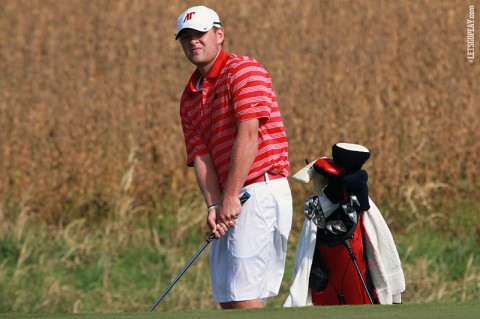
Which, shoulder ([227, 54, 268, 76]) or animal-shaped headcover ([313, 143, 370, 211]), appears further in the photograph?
animal-shaped headcover ([313, 143, 370, 211])

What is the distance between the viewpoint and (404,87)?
30.1 ft

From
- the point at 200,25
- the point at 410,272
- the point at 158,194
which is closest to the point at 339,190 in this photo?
the point at 200,25

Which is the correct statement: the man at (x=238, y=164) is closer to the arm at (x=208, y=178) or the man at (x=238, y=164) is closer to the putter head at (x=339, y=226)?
the arm at (x=208, y=178)

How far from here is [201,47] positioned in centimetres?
499

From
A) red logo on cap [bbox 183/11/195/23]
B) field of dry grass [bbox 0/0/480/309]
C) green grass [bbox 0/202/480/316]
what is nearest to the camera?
red logo on cap [bbox 183/11/195/23]

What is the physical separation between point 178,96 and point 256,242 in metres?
4.28

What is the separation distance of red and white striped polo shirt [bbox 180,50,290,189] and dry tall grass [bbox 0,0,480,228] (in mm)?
3405

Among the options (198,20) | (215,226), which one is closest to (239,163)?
(215,226)

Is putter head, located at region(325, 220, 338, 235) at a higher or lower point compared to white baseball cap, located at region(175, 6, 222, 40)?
lower

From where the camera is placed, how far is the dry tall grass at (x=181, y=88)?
8.61 m

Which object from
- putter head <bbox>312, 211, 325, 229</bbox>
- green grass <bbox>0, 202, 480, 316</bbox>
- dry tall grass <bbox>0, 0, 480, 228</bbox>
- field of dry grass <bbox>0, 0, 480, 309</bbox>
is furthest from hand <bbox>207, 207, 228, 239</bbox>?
dry tall grass <bbox>0, 0, 480, 228</bbox>

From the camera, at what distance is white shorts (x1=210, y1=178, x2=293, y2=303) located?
490 centimetres

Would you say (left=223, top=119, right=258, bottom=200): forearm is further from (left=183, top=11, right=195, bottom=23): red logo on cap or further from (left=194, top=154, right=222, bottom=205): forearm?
(left=183, top=11, right=195, bottom=23): red logo on cap

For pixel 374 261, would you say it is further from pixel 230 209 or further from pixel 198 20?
pixel 198 20
